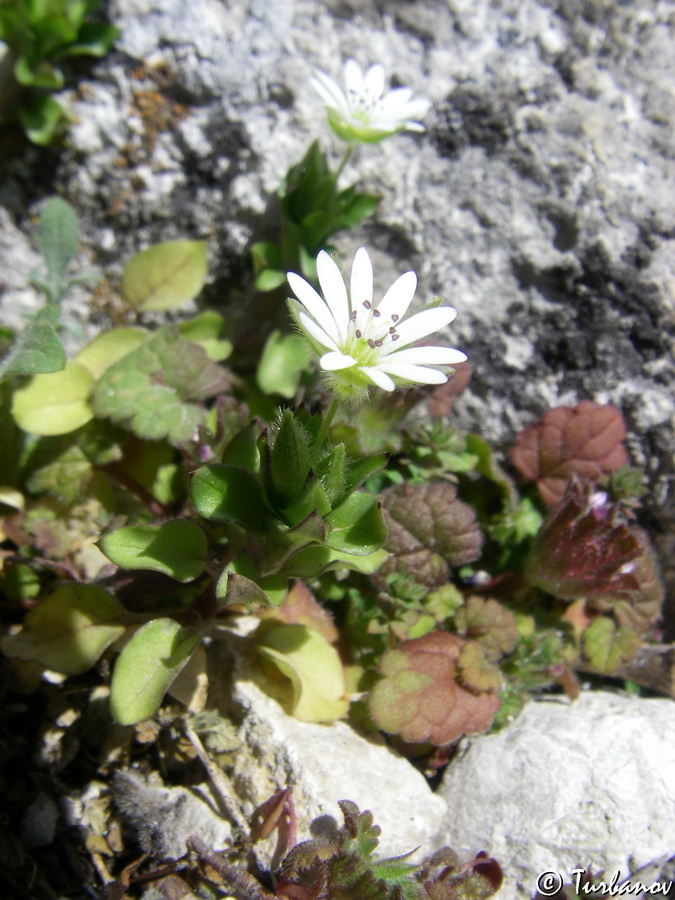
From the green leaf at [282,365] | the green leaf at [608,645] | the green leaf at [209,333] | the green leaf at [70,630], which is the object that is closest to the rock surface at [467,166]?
the green leaf at [209,333]

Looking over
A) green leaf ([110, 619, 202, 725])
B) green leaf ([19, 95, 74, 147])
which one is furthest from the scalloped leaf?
green leaf ([19, 95, 74, 147])

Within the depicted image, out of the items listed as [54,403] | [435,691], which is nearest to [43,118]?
[54,403]

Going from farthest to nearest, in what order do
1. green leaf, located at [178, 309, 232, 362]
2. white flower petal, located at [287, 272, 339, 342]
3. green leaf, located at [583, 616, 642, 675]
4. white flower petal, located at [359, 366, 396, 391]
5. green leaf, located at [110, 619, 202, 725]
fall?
green leaf, located at [178, 309, 232, 362]
green leaf, located at [583, 616, 642, 675]
green leaf, located at [110, 619, 202, 725]
white flower petal, located at [287, 272, 339, 342]
white flower petal, located at [359, 366, 396, 391]

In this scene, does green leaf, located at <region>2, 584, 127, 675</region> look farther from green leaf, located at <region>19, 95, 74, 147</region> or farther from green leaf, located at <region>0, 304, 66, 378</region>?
green leaf, located at <region>19, 95, 74, 147</region>

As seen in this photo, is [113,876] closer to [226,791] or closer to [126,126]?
[226,791]

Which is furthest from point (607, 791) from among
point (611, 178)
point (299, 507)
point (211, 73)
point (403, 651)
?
point (211, 73)

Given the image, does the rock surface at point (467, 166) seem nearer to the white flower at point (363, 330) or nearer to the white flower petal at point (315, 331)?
the white flower at point (363, 330)
